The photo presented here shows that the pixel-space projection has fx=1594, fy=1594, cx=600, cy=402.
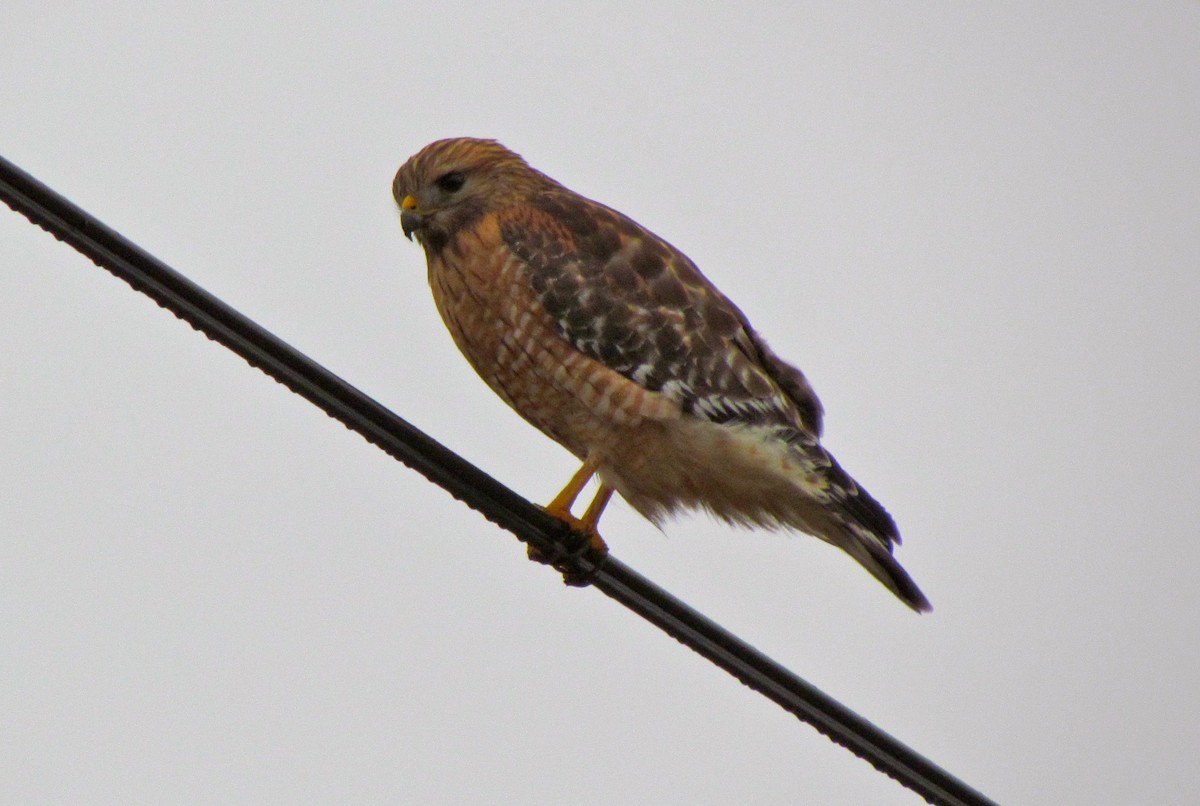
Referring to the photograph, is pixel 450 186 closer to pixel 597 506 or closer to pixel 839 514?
pixel 597 506

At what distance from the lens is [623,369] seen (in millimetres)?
5414

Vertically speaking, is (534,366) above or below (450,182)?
below

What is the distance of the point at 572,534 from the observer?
482cm

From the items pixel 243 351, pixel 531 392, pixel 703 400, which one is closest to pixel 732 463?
pixel 703 400

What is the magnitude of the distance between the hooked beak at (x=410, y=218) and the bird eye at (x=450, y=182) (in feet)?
0.45

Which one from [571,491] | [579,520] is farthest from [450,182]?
[579,520]

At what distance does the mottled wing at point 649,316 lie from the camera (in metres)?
5.46

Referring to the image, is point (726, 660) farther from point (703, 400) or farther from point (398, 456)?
point (703, 400)

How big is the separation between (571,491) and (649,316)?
796 mm

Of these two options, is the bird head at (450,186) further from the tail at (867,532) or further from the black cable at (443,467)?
the black cable at (443,467)

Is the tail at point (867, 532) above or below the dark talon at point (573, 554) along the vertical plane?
above

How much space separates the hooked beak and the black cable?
186 centimetres

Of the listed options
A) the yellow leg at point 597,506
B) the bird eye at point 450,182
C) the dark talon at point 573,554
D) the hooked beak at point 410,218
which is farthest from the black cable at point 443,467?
the bird eye at point 450,182

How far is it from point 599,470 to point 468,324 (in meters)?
0.67
